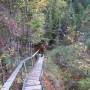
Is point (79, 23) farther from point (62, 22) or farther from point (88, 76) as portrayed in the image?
point (88, 76)

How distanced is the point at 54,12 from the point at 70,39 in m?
6.82

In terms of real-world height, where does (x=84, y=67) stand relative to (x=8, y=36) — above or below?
below

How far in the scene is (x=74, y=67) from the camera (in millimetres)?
23203

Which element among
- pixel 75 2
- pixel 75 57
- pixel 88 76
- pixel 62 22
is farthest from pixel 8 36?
pixel 75 2

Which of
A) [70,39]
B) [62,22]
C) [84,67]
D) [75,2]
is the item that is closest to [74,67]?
[84,67]

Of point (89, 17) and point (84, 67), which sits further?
point (89, 17)

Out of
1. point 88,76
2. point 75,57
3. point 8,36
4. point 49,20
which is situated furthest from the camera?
point 49,20

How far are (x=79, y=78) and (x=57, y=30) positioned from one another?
2354 centimetres

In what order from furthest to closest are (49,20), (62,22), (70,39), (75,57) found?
(62,22), (49,20), (70,39), (75,57)

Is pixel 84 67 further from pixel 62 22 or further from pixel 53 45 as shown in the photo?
pixel 62 22

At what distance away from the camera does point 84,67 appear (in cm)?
2328

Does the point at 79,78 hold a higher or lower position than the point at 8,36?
lower

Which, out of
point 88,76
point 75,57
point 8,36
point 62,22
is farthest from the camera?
point 62,22

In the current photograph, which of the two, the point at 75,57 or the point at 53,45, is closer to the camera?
the point at 75,57
